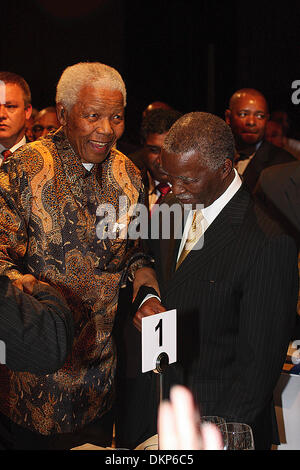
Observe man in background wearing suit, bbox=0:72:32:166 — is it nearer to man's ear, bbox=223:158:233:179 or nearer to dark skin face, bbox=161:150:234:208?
dark skin face, bbox=161:150:234:208

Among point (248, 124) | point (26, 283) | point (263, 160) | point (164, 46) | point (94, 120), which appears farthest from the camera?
point (164, 46)

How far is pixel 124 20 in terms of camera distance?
6.69 m

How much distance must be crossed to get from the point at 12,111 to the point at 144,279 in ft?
4.68

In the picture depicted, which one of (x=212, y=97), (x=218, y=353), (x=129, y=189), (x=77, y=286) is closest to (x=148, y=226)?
(x=129, y=189)

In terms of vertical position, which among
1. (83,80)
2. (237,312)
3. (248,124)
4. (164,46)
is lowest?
(237,312)

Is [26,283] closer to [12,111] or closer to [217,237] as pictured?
[217,237]

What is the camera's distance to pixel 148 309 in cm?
179

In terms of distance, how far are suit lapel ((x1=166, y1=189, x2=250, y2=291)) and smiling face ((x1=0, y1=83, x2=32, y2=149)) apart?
1.49m

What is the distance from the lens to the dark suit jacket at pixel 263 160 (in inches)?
159

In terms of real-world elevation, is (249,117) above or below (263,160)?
above

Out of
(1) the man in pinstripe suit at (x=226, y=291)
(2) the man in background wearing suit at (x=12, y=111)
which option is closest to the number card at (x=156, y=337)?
(1) the man in pinstripe suit at (x=226, y=291)

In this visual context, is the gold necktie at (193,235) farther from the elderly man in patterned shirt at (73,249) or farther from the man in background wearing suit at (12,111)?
the man in background wearing suit at (12,111)

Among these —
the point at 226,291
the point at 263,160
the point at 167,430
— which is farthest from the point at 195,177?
the point at 263,160
